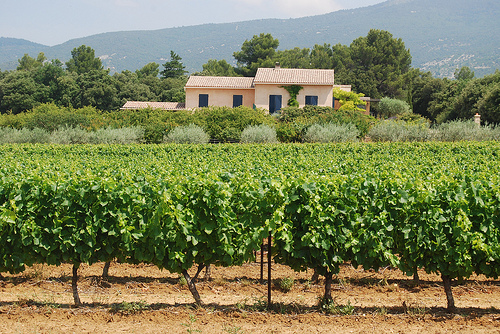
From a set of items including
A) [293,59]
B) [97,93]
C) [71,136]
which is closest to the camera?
[71,136]

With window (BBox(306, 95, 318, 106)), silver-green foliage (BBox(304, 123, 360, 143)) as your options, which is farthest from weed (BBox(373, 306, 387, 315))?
window (BBox(306, 95, 318, 106))

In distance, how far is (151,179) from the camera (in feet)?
20.1

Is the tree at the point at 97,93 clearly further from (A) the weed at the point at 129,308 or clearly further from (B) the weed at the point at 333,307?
(B) the weed at the point at 333,307

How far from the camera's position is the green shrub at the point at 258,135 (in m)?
25.9

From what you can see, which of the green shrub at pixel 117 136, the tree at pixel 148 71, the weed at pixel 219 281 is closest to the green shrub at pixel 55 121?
the green shrub at pixel 117 136

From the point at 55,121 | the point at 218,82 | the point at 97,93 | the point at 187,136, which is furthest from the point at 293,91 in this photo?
the point at 97,93

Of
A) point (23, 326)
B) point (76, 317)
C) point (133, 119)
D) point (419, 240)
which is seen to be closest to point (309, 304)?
point (419, 240)

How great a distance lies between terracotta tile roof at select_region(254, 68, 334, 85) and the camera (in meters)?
40.4

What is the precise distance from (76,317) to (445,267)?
471cm

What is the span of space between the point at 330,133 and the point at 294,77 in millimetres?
17092

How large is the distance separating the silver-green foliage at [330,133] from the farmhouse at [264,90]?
13629 mm

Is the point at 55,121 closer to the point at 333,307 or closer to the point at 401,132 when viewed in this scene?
the point at 401,132

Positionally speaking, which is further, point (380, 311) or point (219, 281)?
point (219, 281)

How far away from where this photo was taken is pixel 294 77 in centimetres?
4162
